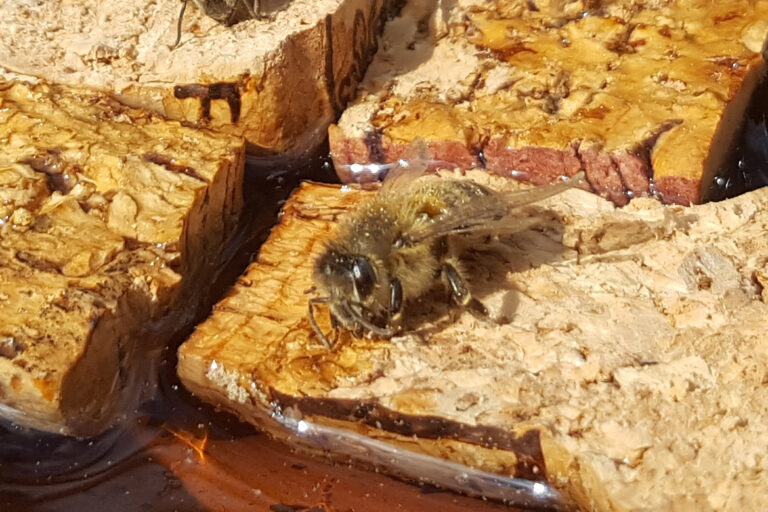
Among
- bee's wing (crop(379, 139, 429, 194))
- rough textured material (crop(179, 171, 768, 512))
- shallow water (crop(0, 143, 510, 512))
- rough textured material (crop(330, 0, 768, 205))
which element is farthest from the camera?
rough textured material (crop(330, 0, 768, 205))

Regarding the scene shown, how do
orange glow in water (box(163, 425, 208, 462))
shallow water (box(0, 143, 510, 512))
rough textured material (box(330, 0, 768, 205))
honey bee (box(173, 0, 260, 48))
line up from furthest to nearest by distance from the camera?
honey bee (box(173, 0, 260, 48)), rough textured material (box(330, 0, 768, 205)), orange glow in water (box(163, 425, 208, 462)), shallow water (box(0, 143, 510, 512))

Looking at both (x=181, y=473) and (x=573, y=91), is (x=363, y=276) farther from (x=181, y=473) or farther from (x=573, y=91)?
(x=573, y=91)

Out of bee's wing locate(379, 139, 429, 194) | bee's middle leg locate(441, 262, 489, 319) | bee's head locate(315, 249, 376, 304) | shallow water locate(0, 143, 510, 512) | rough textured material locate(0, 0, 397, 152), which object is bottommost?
shallow water locate(0, 143, 510, 512)

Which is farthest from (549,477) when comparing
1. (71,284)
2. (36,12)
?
(36,12)

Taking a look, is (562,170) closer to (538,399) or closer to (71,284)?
(538,399)

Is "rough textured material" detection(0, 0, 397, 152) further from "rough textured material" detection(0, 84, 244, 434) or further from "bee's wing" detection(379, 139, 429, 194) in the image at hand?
"bee's wing" detection(379, 139, 429, 194)

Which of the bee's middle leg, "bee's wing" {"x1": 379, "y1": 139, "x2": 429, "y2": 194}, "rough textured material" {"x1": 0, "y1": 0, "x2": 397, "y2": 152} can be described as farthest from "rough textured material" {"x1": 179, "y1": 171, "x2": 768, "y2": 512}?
"rough textured material" {"x1": 0, "y1": 0, "x2": 397, "y2": 152}

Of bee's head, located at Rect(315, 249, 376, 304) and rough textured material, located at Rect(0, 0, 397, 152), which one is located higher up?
rough textured material, located at Rect(0, 0, 397, 152)

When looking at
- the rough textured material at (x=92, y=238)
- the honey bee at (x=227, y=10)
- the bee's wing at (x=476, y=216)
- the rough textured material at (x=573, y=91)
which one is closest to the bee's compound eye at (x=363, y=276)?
the bee's wing at (x=476, y=216)
